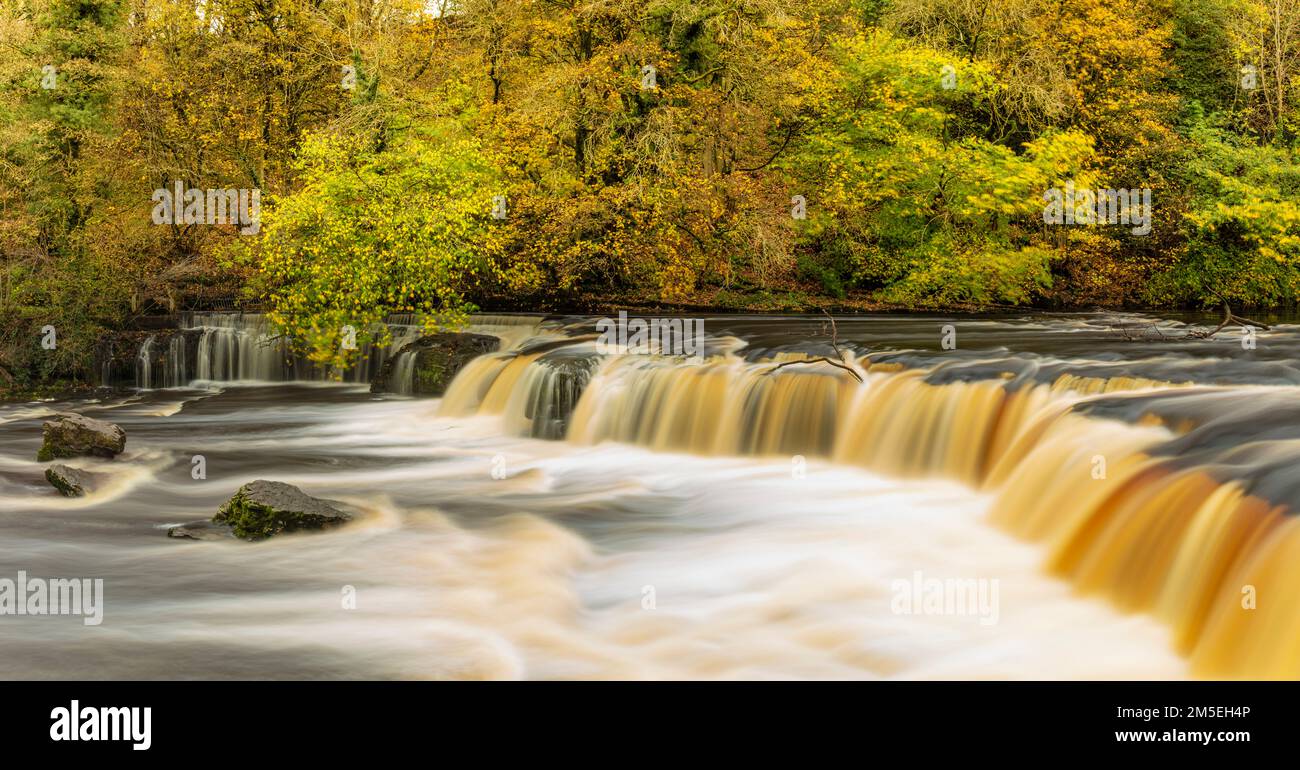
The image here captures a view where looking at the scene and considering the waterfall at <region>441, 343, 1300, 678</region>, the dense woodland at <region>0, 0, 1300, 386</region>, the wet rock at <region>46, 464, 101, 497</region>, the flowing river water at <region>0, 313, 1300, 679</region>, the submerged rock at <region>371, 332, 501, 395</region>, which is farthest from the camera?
the dense woodland at <region>0, 0, 1300, 386</region>

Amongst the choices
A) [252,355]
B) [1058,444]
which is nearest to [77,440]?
[252,355]

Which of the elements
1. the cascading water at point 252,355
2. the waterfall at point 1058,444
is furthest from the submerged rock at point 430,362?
the cascading water at point 252,355

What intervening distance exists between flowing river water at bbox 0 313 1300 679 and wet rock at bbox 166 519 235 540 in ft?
0.55

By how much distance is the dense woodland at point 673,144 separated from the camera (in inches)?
968

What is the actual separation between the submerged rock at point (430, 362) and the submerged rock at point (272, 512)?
29.3ft

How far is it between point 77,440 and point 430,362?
6.90 m

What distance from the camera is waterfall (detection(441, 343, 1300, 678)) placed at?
7.03 m

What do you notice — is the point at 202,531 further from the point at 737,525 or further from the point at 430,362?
the point at 430,362

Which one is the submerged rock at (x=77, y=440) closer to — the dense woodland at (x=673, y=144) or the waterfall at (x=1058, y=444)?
the waterfall at (x=1058, y=444)

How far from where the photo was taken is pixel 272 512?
10.3m

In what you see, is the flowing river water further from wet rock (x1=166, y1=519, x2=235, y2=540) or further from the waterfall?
wet rock (x1=166, y1=519, x2=235, y2=540)

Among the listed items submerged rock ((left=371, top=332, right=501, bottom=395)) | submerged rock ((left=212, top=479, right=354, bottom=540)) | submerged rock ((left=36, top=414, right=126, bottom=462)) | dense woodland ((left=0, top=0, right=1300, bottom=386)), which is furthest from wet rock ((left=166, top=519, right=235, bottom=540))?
dense woodland ((left=0, top=0, right=1300, bottom=386))
